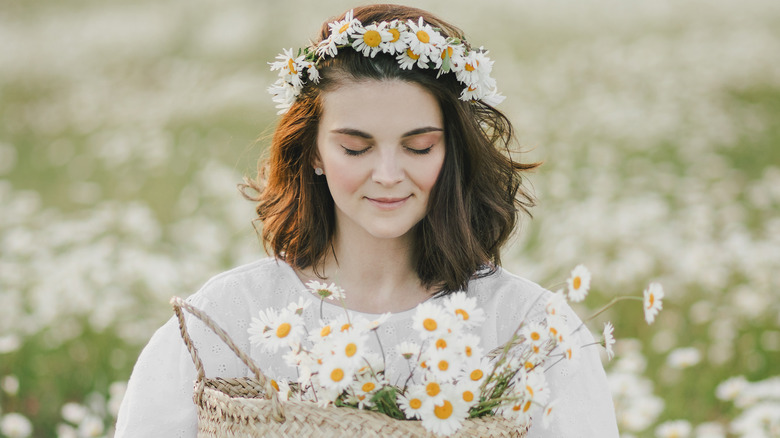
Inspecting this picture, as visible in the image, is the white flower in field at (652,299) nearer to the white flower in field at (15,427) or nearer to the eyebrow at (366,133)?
the eyebrow at (366,133)

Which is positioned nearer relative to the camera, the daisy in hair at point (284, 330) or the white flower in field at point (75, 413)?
the daisy in hair at point (284, 330)

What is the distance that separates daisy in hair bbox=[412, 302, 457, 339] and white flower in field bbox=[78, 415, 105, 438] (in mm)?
1886

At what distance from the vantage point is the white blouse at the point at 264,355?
1973 millimetres

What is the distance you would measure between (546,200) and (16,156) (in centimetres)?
481

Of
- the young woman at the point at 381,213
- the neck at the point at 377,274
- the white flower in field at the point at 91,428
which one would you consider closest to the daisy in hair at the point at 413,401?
the young woman at the point at 381,213

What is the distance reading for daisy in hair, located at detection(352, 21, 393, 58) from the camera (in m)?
2.02

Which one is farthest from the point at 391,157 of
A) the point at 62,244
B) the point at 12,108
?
the point at 12,108

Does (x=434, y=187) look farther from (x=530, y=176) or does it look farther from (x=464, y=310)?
(x=530, y=176)

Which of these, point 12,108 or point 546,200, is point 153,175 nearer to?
point 546,200

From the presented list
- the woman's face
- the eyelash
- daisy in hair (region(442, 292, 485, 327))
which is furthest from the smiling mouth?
→ daisy in hair (region(442, 292, 485, 327))

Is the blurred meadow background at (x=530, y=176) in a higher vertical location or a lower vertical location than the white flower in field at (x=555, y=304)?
higher

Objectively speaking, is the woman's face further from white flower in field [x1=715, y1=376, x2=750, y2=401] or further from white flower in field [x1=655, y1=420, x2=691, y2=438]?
white flower in field [x1=715, y1=376, x2=750, y2=401]

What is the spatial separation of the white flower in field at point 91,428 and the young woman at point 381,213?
971 mm

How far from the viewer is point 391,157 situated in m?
1.93
